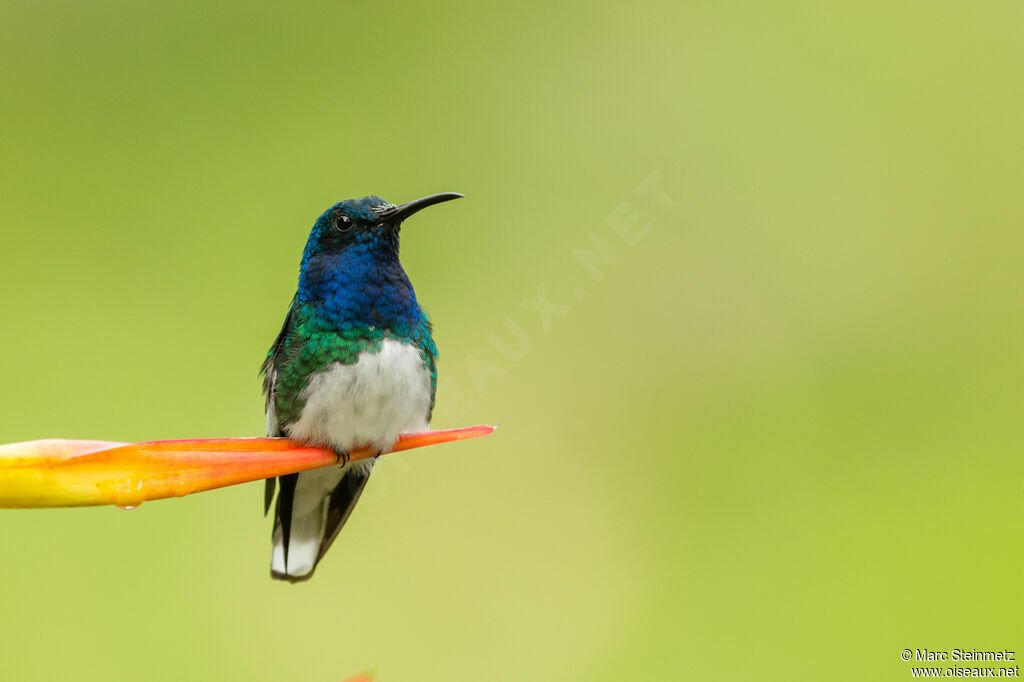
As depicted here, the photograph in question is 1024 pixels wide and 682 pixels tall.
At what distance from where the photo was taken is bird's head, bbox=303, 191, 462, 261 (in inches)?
32.0

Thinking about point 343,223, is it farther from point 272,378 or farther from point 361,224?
point 272,378

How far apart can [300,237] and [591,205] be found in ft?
3.33

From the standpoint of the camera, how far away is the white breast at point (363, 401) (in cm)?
92

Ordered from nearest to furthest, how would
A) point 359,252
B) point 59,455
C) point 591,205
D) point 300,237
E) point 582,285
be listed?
point 59,455
point 359,252
point 300,237
point 582,285
point 591,205

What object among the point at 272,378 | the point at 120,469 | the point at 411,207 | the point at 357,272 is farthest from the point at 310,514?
the point at 120,469

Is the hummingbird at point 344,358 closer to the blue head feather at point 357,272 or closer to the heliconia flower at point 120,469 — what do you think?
the blue head feather at point 357,272

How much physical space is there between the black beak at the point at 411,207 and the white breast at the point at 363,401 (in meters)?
0.17

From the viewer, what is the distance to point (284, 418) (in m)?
1.00

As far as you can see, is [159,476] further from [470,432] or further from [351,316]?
[351,316]

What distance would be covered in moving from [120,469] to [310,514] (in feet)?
1.88

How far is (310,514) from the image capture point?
106cm

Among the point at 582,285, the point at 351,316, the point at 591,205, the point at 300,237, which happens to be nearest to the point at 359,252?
the point at 351,316

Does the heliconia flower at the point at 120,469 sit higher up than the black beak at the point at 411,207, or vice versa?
the black beak at the point at 411,207

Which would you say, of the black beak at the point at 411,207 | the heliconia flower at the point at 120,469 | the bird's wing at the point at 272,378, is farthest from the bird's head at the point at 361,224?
the heliconia flower at the point at 120,469
